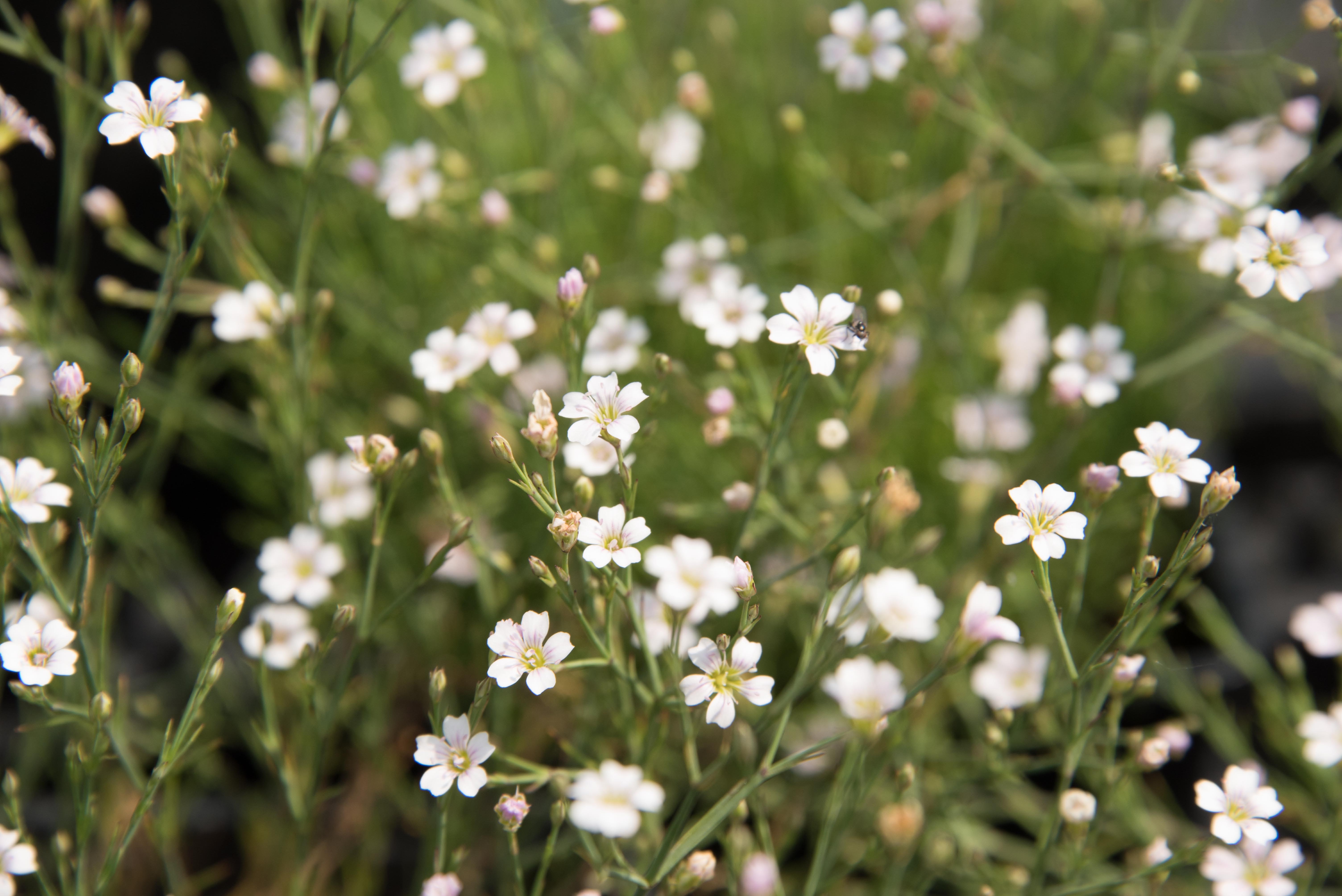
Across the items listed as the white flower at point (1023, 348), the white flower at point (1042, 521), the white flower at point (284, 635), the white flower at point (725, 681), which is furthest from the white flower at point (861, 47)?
the white flower at point (284, 635)

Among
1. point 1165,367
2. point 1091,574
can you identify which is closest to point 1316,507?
point 1091,574

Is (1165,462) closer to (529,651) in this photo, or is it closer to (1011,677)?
(1011,677)

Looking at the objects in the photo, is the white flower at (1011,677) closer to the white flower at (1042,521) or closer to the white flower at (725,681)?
the white flower at (1042,521)

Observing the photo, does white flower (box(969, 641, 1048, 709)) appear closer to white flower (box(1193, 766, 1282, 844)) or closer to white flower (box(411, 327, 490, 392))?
white flower (box(1193, 766, 1282, 844))

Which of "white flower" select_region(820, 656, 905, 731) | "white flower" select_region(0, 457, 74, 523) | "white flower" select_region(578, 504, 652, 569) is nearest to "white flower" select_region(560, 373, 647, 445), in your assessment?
"white flower" select_region(578, 504, 652, 569)

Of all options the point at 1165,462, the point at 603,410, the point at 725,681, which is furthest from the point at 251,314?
the point at 1165,462

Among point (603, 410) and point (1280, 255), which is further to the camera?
point (1280, 255)
